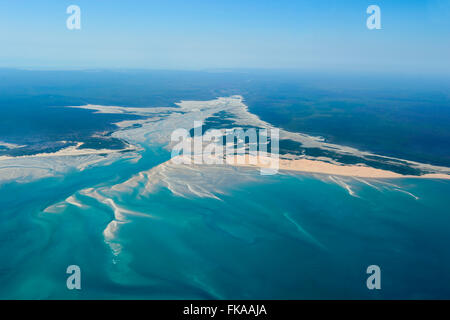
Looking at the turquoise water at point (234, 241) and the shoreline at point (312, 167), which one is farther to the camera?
the shoreline at point (312, 167)

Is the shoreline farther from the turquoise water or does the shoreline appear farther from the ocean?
the turquoise water

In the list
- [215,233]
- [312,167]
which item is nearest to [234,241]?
[215,233]

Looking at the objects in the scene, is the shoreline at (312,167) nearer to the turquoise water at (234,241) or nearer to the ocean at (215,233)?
the ocean at (215,233)

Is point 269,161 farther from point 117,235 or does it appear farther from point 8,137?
point 8,137

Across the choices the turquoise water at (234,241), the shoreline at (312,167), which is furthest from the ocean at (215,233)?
the shoreline at (312,167)

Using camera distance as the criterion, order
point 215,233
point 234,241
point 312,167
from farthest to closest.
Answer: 1. point 312,167
2. point 215,233
3. point 234,241

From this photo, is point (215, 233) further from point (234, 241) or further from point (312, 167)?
point (312, 167)

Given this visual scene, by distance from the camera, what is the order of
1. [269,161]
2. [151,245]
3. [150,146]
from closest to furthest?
[151,245]
[269,161]
[150,146]

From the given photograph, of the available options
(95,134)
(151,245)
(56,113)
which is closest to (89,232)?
(151,245)
